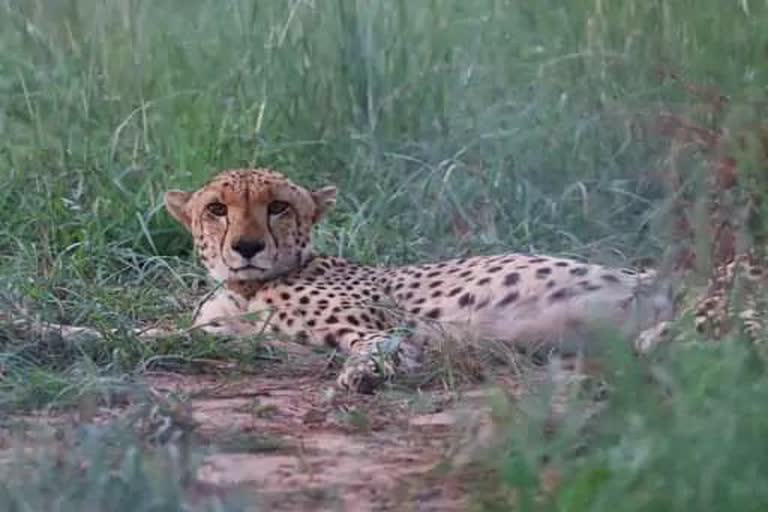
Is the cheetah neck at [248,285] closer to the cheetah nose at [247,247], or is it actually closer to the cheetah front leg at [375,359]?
the cheetah nose at [247,247]

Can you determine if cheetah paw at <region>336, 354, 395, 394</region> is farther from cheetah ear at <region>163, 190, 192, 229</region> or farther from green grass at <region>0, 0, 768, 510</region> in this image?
cheetah ear at <region>163, 190, 192, 229</region>

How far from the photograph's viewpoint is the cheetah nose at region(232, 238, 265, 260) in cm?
566

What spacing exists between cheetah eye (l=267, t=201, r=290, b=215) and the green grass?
1.29 feet

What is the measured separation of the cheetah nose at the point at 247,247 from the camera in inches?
223

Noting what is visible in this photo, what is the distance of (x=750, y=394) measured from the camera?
317 centimetres

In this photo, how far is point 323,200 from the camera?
5973mm

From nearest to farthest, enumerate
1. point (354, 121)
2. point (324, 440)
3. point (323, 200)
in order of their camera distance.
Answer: point (324, 440)
point (323, 200)
point (354, 121)

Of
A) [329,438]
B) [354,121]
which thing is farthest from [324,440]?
[354,121]

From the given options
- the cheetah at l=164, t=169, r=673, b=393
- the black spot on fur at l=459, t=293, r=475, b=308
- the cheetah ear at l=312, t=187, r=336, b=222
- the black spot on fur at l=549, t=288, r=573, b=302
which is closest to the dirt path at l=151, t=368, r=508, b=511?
the cheetah at l=164, t=169, r=673, b=393

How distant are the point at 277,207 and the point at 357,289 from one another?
31 centimetres

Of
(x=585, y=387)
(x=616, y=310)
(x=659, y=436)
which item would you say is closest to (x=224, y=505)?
(x=659, y=436)

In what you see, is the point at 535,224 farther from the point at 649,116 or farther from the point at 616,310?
the point at 616,310

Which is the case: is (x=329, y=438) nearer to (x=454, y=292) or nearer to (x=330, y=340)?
(x=330, y=340)

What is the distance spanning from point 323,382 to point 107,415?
0.79m
